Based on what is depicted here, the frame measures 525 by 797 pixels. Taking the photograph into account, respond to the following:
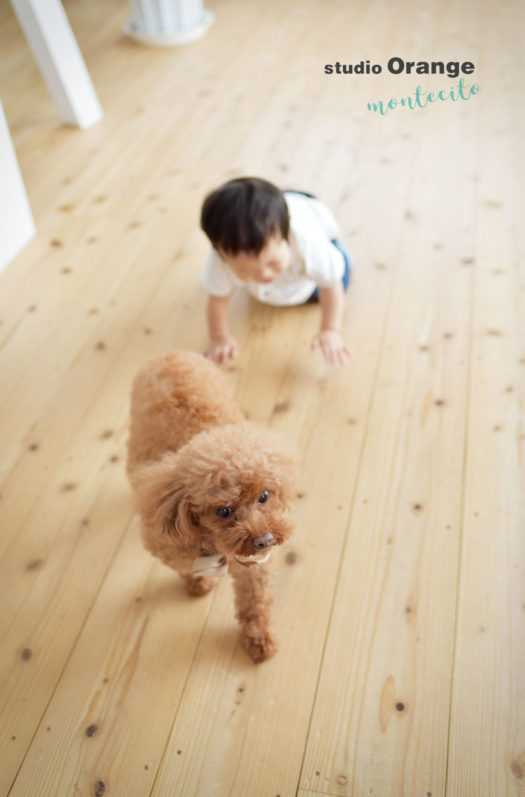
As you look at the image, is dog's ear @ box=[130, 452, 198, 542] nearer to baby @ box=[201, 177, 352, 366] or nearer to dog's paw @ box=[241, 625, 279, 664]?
dog's paw @ box=[241, 625, 279, 664]

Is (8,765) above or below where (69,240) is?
below

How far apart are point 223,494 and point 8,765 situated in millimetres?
567

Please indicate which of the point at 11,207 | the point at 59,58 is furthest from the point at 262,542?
the point at 59,58

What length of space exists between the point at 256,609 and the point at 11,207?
131 centimetres

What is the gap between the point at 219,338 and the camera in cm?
136

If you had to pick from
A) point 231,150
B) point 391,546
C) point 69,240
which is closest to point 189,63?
point 231,150

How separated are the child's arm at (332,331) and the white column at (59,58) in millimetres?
1363

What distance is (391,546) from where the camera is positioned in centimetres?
105

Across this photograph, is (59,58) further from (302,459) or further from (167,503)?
(167,503)

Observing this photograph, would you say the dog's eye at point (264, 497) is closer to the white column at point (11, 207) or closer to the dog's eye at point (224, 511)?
the dog's eye at point (224, 511)

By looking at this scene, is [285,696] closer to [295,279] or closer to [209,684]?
[209,684]

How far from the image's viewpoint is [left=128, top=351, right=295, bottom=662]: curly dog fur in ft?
2.29

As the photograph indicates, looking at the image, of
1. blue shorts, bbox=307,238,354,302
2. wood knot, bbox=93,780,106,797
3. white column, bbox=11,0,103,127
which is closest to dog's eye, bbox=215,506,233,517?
wood knot, bbox=93,780,106,797

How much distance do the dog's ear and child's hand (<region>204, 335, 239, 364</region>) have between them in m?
0.61
